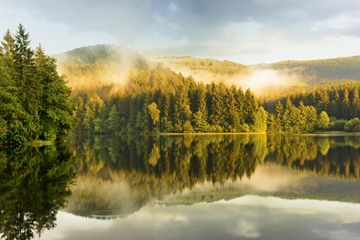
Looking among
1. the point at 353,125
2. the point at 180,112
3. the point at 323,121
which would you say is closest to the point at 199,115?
the point at 180,112

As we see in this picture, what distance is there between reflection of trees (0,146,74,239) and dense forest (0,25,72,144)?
16.1 m

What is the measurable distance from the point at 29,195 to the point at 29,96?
130 ft

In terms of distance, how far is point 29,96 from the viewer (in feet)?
192

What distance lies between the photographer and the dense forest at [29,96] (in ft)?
169

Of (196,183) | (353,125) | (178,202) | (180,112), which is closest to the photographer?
(178,202)

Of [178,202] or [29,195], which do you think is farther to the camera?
[29,195]

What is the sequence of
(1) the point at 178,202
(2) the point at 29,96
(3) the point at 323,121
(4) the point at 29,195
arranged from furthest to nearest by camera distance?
(3) the point at 323,121, (2) the point at 29,96, (4) the point at 29,195, (1) the point at 178,202

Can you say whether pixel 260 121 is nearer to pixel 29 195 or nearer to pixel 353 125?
pixel 353 125

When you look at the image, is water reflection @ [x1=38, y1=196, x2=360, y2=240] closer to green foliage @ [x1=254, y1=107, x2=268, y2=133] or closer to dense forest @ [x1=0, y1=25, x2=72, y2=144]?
dense forest @ [x1=0, y1=25, x2=72, y2=144]

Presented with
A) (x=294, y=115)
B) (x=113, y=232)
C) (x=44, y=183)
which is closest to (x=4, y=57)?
(x=44, y=183)

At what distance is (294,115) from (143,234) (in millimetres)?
145845

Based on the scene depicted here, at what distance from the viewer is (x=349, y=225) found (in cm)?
1617

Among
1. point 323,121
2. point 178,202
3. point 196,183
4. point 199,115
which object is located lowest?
point 323,121

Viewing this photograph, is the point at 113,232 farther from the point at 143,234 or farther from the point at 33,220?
the point at 33,220
